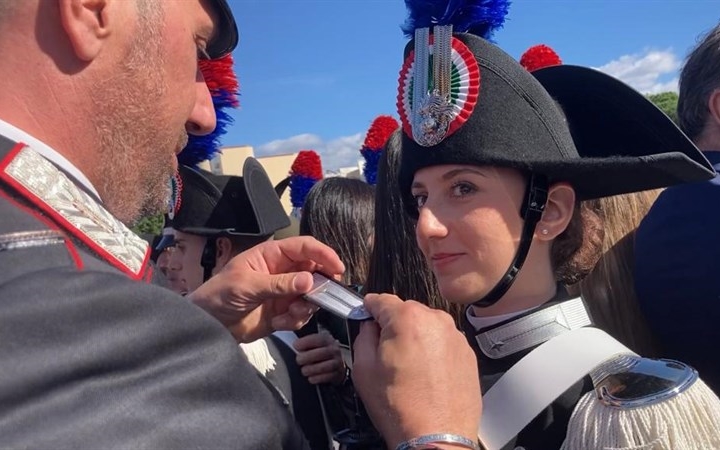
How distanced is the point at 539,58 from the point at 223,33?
178cm

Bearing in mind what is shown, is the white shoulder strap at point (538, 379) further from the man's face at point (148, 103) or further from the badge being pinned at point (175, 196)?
the badge being pinned at point (175, 196)

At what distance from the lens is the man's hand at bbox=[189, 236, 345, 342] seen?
171 centimetres

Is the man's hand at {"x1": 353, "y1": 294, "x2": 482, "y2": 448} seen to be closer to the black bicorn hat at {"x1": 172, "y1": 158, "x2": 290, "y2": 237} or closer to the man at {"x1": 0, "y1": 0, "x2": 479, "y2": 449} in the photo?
the man at {"x1": 0, "y1": 0, "x2": 479, "y2": 449}

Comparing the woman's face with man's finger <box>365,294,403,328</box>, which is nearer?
man's finger <box>365,294,403,328</box>

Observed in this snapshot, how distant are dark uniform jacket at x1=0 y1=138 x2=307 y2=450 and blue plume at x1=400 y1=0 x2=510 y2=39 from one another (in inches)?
46.0

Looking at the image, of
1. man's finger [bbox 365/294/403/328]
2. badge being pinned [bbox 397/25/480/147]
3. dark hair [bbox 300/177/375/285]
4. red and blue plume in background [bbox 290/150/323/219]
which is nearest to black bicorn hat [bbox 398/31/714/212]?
badge being pinned [bbox 397/25/480/147]

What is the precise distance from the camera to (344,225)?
3.08 meters

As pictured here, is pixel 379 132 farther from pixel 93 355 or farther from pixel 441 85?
pixel 93 355

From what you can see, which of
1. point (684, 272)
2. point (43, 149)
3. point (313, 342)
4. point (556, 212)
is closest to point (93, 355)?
point (43, 149)

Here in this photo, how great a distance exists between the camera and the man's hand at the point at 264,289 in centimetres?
171

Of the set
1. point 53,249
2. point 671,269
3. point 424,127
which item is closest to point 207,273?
point 424,127

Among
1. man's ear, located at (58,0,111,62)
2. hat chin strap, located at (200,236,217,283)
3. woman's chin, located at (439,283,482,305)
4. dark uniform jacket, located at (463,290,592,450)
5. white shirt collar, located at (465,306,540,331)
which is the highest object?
man's ear, located at (58,0,111,62)

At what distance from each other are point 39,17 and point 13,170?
0.28 m

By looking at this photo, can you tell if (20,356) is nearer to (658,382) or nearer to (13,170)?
(13,170)
